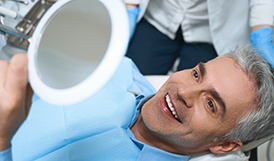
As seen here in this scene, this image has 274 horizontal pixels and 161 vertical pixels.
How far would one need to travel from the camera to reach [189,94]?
115 centimetres

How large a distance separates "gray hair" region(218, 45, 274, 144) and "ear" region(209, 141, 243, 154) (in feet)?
0.10

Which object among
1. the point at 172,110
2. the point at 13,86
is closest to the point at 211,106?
the point at 172,110

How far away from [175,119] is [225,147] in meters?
0.22

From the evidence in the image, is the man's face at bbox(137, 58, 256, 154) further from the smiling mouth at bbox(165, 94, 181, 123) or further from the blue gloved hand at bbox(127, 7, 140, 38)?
the blue gloved hand at bbox(127, 7, 140, 38)

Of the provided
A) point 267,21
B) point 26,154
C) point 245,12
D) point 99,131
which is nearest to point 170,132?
point 99,131

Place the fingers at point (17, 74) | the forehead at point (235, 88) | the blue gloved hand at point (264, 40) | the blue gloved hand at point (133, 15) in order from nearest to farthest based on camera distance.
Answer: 1. the fingers at point (17, 74)
2. the forehead at point (235, 88)
3. the blue gloved hand at point (264, 40)
4. the blue gloved hand at point (133, 15)

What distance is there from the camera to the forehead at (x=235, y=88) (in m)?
1.13

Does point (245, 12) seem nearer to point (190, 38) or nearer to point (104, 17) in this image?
point (190, 38)

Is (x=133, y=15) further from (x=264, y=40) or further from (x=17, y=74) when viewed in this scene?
(x=17, y=74)

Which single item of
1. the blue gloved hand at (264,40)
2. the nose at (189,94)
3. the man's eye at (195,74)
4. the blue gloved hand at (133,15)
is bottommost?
the blue gloved hand at (133,15)

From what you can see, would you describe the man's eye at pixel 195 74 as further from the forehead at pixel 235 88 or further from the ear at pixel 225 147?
the ear at pixel 225 147

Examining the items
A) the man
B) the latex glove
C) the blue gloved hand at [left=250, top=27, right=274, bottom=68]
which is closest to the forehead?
the man

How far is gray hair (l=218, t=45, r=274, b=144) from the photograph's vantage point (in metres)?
1.14

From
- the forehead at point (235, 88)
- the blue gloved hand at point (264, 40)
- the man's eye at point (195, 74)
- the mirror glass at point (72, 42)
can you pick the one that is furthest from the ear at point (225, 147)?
the mirror glass at point (72, 42)
